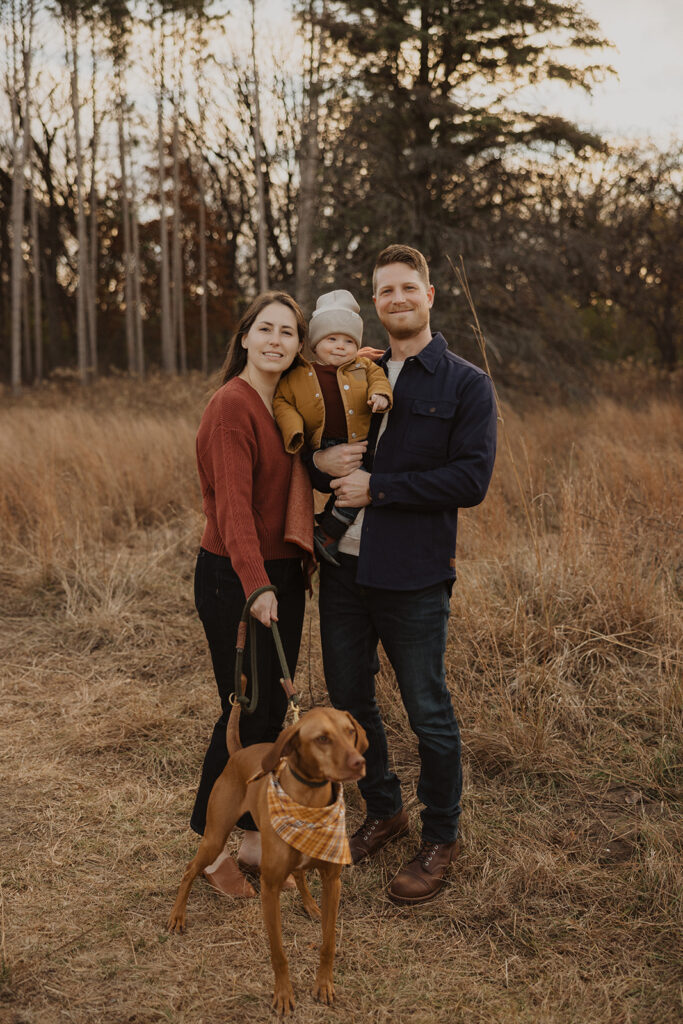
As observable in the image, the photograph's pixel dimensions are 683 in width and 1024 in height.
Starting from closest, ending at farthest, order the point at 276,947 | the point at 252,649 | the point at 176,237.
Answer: the point at 276,947, the point at 252,649, the point at 176,237

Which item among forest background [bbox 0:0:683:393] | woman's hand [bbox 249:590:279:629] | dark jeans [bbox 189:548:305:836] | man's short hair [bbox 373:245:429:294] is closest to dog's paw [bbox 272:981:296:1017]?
dark jeans [bbox 189:548:305:836]

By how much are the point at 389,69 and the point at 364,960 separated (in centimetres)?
1308

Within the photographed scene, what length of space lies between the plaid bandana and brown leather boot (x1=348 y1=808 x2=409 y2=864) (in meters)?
0.95

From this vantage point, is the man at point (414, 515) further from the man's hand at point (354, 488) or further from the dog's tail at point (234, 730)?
the dog's tail at point (234, 730)

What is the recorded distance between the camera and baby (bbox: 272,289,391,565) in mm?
2660

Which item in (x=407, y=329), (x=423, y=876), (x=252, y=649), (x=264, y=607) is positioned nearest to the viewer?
(x=264, y=607)

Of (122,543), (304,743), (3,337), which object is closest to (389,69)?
(122,543)

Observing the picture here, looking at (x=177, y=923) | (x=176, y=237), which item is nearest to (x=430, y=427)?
(x=177, y=923)

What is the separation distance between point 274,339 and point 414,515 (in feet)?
2.44

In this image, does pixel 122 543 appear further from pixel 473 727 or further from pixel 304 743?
pixel 304 743

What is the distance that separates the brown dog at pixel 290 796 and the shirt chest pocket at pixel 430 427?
96 centimetres

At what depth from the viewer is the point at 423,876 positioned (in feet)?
9.53

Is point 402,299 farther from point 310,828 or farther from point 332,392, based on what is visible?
point 310,828

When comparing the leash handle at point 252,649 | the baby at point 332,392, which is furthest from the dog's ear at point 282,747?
the baby at point 332,392
